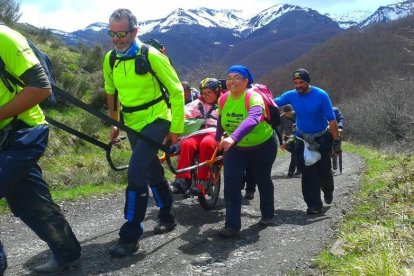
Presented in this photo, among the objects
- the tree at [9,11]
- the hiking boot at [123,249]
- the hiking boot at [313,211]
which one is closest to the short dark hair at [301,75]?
the hiking boot at [313,211]

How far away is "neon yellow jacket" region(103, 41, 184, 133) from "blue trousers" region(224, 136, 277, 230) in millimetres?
1129

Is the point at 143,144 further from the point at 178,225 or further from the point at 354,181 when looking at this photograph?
the point at 354,181

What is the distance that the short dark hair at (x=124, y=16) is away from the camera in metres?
4.46

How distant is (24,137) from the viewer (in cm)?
359

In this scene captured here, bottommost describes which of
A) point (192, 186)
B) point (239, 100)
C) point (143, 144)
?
point (192, 186)

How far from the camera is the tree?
669 inches

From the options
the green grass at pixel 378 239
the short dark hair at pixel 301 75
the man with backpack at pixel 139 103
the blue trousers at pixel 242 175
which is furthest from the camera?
the short dark hair at pixel 301 75

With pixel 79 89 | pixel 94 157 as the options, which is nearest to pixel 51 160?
pixel 94 157

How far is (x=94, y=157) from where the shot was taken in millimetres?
11555

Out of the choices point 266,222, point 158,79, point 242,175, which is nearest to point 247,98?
point 242,175

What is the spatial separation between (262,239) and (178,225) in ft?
3.49

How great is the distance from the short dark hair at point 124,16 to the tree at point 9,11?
14.0 metres

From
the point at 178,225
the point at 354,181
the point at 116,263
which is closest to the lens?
the point at 116,263

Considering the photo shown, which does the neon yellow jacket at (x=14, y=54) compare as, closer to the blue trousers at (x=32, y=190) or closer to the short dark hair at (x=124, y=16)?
the blue trousers at (x=32, y=190)
